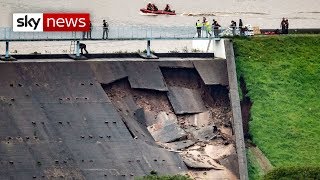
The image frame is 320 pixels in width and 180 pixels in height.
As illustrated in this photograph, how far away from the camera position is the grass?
67.1m

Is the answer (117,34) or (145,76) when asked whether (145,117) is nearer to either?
(145,76)

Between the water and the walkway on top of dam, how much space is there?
8.50 m

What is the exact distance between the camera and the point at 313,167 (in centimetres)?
6075

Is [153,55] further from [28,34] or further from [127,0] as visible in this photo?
[127,0]

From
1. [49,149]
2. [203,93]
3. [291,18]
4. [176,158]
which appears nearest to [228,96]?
[203,93]

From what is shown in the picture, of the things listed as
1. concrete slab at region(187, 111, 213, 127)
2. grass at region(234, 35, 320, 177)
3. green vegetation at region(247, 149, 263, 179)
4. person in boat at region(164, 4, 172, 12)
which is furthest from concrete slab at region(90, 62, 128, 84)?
person in boat at region(164, 4, 172, 12)

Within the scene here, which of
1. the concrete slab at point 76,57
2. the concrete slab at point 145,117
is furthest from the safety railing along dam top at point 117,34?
the concrete slab at point 145,117

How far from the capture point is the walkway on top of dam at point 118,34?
228 ft

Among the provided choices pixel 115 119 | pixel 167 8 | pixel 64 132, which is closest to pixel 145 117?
pixel 115 119

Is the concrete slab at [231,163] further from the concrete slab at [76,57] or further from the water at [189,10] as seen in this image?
the water at [189,10]

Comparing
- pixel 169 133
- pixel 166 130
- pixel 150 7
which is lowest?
pixel 169 133

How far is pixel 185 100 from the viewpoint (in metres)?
69.0

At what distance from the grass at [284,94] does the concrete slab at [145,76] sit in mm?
4476

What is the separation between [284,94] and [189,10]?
16.4 m
